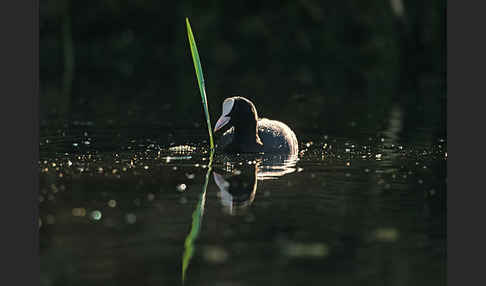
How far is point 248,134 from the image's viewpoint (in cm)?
1194

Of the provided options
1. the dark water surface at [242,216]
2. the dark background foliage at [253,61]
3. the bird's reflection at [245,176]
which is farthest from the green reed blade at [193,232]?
the dark background foliage at [253,61]

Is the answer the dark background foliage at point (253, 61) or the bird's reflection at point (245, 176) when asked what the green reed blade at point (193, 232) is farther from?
the dark background foliage at point (253, 61)

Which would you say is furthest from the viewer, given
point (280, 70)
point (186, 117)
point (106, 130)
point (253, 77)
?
point (280, 70)

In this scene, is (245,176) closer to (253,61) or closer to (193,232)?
(193,232)

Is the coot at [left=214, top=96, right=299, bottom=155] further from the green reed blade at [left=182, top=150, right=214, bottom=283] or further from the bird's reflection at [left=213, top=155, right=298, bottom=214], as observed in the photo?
the green reed blade at [left=182, top=150, right=214, bottom=283]

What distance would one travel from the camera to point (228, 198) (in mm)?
8883

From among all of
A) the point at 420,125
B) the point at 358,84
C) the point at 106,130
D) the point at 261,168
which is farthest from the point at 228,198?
the point at 358,84

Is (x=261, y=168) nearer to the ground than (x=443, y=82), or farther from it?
nearer to the ground

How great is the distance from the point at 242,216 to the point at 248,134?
3.96m

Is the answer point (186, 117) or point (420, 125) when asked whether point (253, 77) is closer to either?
point (186, 117)

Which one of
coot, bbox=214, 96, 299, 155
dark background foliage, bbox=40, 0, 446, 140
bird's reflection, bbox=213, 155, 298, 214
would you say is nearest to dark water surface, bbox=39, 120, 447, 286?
bird's reflection, bbox=213, 155, 298, 214

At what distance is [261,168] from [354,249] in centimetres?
388

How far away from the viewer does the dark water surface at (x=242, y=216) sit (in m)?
6.43

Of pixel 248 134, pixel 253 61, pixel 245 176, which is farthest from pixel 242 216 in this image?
pixel 253 61
